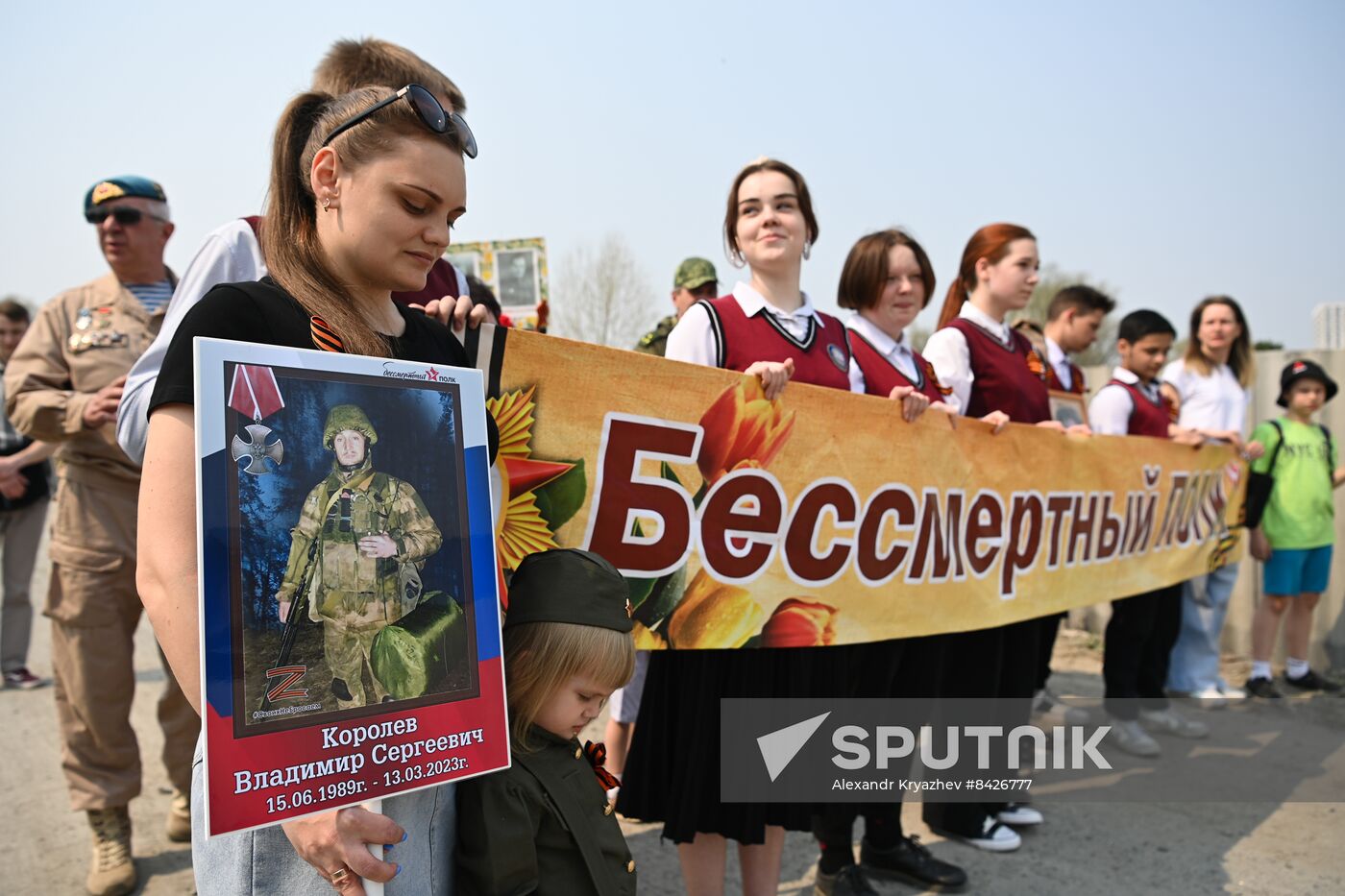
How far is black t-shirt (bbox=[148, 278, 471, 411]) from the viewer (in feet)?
3.95

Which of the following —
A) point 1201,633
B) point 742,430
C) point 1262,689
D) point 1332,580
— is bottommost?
point 1262,689

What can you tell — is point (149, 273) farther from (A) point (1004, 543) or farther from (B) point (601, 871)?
(A) point (1004, 543)

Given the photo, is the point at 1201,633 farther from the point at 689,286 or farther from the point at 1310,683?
the point at 689,286

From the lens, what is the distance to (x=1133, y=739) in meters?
4.71

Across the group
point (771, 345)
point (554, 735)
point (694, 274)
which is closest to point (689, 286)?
point (694, 274)

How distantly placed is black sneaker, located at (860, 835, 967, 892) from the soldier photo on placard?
8.01 feet

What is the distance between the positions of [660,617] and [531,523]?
1.50 feet

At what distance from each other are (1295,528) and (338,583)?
6.25 meters

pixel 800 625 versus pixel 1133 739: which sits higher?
pixel 800 625

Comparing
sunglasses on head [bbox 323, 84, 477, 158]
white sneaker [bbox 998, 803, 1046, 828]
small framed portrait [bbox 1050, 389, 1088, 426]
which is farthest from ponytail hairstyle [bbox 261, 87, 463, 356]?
small framed portrait [bbox 1050, 389, 1088, 426]

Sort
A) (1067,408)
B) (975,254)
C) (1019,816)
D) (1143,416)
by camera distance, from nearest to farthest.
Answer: (1019,816), (975,254), (1067,408), (1143,416)

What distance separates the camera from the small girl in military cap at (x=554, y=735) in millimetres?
1482

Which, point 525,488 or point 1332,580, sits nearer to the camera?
point 525,488

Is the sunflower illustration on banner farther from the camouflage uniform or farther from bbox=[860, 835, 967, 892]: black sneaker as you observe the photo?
the camouflage uniform
